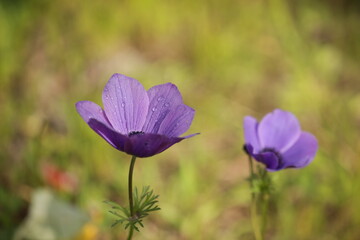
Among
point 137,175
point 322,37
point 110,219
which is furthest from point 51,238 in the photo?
point 322,37

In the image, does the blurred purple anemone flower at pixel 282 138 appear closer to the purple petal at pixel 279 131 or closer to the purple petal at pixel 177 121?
the purple petal at pixel 279 131

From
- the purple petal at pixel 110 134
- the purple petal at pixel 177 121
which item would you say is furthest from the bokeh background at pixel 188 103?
the purple petal at pixel 110 134

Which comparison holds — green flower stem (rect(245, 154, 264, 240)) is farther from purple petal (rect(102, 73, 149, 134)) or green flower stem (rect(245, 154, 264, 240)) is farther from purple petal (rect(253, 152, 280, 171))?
purple petal (rect(102, 73, 149, 134))

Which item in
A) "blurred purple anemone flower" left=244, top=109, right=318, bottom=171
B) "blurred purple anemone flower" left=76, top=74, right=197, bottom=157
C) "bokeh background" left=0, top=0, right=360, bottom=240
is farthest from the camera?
"bokeh background" left=0, top=0, right=360, bottom=240

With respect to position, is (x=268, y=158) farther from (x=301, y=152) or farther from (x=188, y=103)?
(x=188, y=103)

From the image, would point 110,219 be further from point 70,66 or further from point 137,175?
point 70,66

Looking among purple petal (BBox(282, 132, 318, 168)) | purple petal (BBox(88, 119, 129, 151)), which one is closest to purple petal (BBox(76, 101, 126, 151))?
purple petal (BBox(88, 119, 129, 151))
